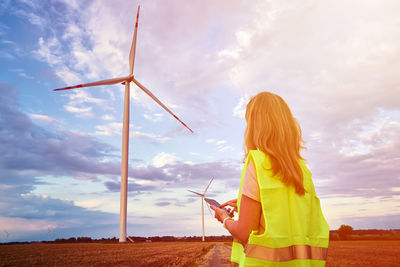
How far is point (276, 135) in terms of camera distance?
9.48 feet

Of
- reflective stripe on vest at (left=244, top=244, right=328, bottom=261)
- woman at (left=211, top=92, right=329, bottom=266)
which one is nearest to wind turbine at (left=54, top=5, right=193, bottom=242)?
woman at (left=211, top=92, right=329, bottom=266)

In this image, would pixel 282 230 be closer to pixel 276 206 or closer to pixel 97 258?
pixel 276 206

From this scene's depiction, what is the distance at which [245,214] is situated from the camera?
264 centimetres

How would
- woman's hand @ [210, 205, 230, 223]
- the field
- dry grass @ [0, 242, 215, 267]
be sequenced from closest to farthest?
woman's hand @ [210, 205, 230, 223]
dry grass @ [0, 242, 215, 267]
the field

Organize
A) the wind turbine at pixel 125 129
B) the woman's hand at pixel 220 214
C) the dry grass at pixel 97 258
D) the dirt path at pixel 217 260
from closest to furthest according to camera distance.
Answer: the woman's hand at pixel 220 214
the dry grass at pixel 97 258
the dirt path at pixel 217 260
the wind turbine at pixel 125 129

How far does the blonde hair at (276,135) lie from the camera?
2703mm

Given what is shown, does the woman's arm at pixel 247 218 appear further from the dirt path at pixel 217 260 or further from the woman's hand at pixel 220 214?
the dirt path at pixel 217 260

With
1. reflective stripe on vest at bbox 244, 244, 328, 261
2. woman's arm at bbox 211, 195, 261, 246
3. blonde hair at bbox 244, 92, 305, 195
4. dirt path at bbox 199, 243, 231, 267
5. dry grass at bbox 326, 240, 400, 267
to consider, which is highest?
blonde hair at bbox 244, 92, 305, 195

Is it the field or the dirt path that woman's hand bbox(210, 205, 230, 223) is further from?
the dirt path

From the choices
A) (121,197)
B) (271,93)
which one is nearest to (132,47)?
(121,197)

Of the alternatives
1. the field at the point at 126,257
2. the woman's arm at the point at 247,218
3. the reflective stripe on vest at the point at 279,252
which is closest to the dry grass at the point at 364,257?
the field at the point at 126,257

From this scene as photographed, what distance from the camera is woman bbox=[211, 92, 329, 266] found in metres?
2.47

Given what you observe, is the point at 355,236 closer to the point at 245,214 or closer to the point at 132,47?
the point at 132,47

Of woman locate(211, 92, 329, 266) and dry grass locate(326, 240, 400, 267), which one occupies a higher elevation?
woman locate(211, 92, 329, 266)
